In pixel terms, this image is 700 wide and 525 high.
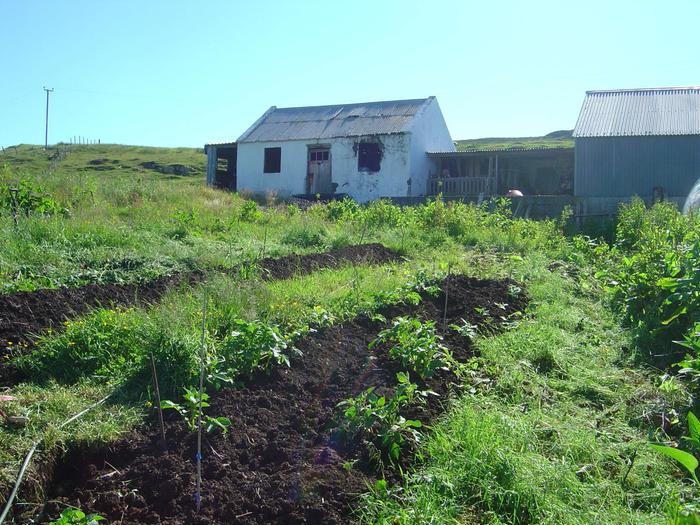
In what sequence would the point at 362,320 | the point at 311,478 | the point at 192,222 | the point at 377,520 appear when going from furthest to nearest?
the point at 192,222 < the point at 362,320 < the point at 311,478 < the point at 377,520

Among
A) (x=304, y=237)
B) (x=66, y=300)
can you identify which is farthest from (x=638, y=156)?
(x=66, y=300)

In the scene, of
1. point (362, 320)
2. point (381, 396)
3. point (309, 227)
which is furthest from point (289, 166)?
point (381, 396)

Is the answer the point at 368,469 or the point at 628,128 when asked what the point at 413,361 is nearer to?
the point at 368,469

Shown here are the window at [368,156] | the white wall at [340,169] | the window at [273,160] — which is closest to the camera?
the white wall at [340,169]

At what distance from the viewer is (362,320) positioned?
5852mm

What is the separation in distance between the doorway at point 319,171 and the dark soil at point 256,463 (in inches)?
884

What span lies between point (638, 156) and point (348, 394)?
763 inches

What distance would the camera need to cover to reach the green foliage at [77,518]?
2852mm

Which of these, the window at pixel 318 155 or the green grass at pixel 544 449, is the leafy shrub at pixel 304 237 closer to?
the green grass at pixel 544 449

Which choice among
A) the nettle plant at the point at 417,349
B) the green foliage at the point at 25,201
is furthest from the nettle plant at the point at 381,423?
the green foliage at the point at 25,201

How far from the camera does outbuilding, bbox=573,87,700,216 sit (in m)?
20.4

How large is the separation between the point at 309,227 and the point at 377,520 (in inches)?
382

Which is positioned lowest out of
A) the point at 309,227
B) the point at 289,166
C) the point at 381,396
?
the point at 381,396

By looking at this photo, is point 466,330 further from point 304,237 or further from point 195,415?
point 304,237
